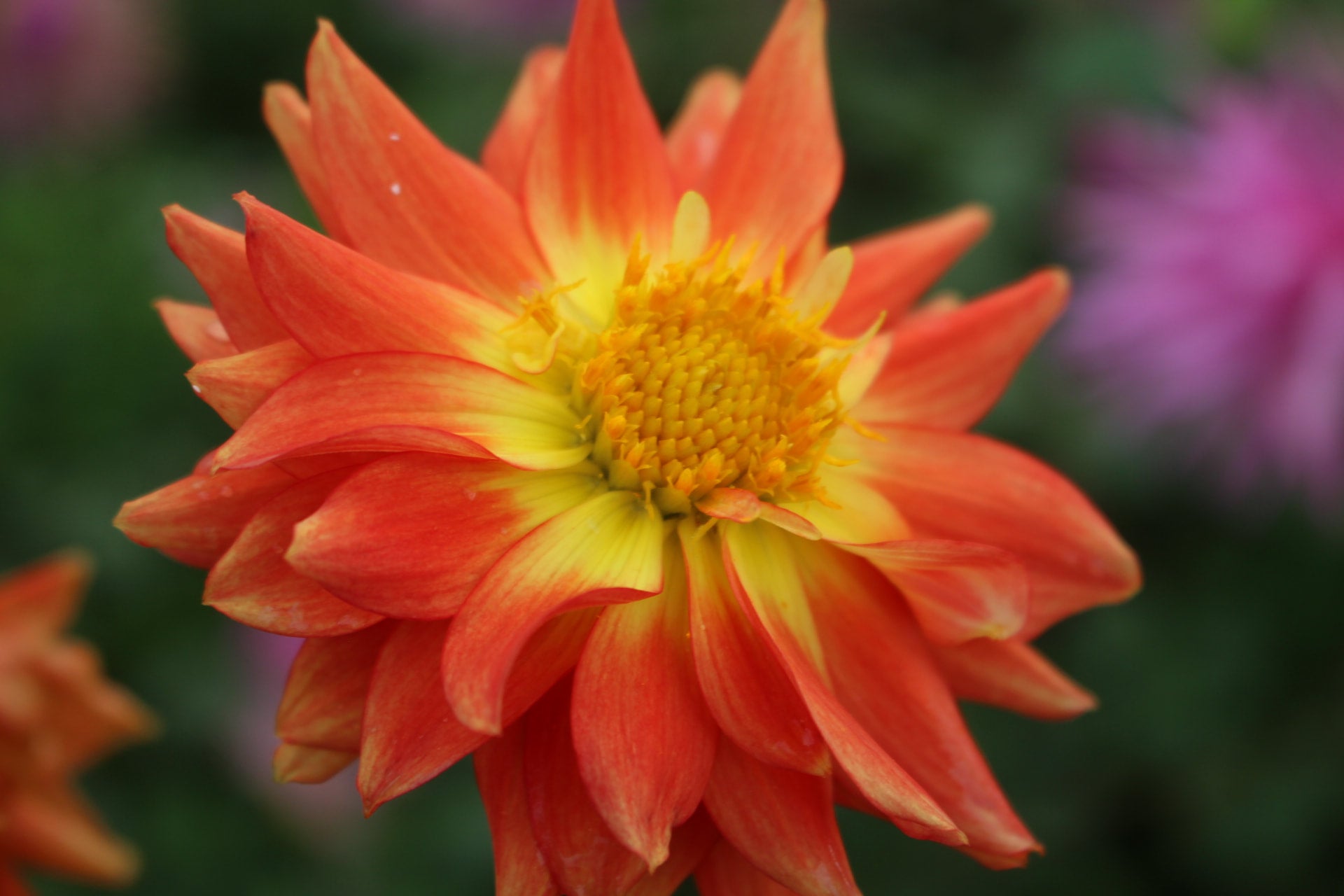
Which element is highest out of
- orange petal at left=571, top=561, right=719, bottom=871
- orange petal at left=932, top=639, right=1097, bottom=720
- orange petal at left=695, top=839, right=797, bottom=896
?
orange petal at left=571, top=561, right=719, bottom=871

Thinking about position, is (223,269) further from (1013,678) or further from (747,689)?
(1013,678)

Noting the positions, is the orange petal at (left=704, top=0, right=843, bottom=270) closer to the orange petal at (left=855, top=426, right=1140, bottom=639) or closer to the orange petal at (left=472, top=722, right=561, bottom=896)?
the orange petal at (left=855, top=426, right=1140, bottom=639)

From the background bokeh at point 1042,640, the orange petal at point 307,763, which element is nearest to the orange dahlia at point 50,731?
the orange petal at point 307,763

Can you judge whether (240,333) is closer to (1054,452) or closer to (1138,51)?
(1054,452)

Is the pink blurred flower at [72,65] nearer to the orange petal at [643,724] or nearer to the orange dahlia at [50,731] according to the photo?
the orange dahlia at [50,731]

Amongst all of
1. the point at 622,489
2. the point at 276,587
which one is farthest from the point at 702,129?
the point at 276,587

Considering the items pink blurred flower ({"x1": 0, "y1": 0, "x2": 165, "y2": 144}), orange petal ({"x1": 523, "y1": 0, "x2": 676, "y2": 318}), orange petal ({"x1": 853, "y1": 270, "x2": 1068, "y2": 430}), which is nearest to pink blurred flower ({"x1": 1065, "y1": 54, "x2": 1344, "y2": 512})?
orange petal ({"x1": 853, "y1": 270, "x2": 1068, "y2": 430})
